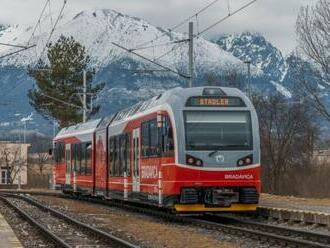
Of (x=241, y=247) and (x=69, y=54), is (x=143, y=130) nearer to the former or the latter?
(x=241, y=247)

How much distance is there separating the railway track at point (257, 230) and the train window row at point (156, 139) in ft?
6.89

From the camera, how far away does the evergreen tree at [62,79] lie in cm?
8119

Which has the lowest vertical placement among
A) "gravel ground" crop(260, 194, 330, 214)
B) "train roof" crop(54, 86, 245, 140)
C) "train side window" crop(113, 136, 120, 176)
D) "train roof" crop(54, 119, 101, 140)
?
"gravel ground" crop(260, 194, 330, 214)

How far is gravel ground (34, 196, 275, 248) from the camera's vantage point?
55.2 ft

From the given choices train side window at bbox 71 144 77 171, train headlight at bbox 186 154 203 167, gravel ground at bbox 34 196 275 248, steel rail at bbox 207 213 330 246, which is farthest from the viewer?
train side window at bbox 71 144 77 171

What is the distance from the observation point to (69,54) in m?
82.9

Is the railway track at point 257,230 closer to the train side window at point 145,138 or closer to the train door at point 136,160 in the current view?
the train door at point 136,160

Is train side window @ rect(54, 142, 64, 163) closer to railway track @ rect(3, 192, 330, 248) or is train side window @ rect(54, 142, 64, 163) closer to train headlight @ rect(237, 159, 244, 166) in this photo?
railway track @ rect(3, 192, 330, 248)

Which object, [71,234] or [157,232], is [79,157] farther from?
[157,232]

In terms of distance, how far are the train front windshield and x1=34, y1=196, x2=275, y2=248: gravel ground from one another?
7.66 feet

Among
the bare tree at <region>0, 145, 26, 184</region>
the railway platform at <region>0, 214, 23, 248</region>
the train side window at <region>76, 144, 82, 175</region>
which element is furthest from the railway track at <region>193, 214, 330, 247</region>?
the bare tree at <region>0, 145, 26, 184</region>

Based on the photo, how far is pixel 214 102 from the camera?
883 inches

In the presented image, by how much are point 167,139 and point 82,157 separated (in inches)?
587

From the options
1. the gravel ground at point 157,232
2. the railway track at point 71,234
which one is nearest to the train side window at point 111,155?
the gravel ground at point 157,232
